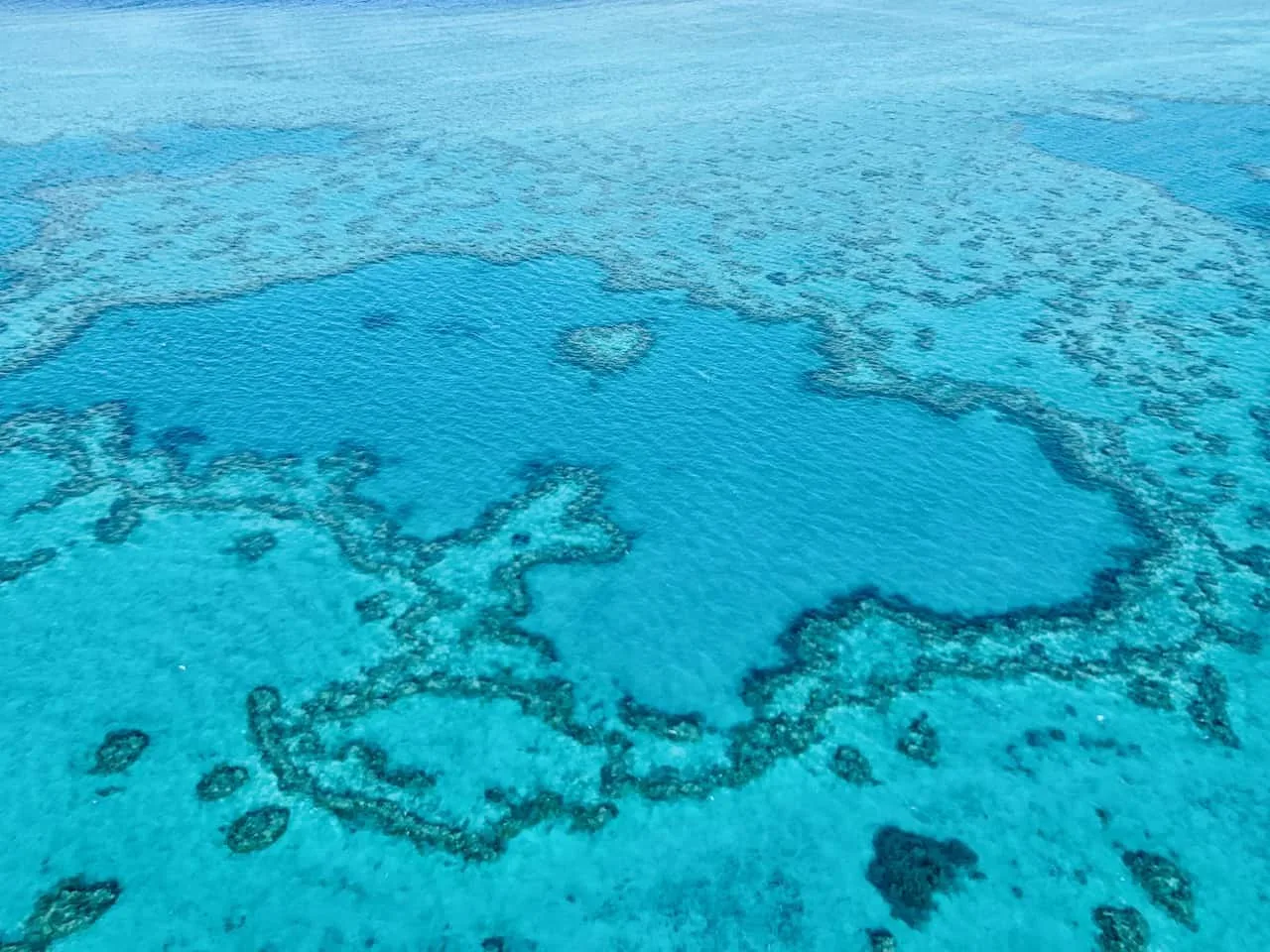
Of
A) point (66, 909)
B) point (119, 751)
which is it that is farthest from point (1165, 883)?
point (119, 751)

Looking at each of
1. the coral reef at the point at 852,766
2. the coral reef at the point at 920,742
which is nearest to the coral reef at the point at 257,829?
the coral reef at the point at 852,766

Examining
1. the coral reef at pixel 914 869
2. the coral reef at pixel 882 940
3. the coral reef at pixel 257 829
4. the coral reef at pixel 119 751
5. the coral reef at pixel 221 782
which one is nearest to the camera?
the coral reef at pixel 882 940

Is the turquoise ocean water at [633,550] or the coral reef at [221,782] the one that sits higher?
the turquoise ocean water at [633,550]

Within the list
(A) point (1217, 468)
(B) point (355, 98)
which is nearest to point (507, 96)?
(B) point (355, 98)

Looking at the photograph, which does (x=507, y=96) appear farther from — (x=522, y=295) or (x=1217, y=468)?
(x=1217, y=468)

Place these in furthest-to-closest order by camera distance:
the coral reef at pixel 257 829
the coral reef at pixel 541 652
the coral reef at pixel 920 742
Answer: the coral reef at pixel 920 742 → the coral reef at pixel 541 652 → the coral reef at pixel 257 829

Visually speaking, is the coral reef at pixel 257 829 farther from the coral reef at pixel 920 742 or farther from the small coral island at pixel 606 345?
the small coral island at pixel 606 345

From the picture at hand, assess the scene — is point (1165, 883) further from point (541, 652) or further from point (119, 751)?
point (119, 751)
